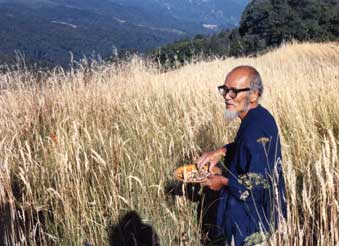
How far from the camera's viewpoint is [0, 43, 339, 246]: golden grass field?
2516 mm

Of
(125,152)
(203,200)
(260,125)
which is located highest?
(260,125)

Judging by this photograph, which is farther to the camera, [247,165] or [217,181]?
[217,181]

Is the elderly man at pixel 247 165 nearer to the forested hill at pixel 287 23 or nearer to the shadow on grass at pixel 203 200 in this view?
the shadow on grass at pixel 203 200

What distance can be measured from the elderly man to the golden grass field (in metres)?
0.16

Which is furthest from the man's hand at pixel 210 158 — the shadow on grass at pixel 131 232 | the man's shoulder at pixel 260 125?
the shadow on grass at pixel 131 232

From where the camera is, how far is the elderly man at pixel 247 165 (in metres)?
2.26

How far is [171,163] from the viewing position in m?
3.36

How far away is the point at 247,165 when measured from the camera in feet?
7.52

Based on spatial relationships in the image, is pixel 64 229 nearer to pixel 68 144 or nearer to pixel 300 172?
pixel 68 144

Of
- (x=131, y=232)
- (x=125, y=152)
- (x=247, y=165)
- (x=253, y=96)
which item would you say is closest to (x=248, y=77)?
(x=253, y=96)

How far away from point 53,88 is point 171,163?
2.97 meters

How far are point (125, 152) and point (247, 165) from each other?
1.24 meters

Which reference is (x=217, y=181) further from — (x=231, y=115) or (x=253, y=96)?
(x=253, y=96)

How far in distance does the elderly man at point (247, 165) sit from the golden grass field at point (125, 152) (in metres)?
0.16
